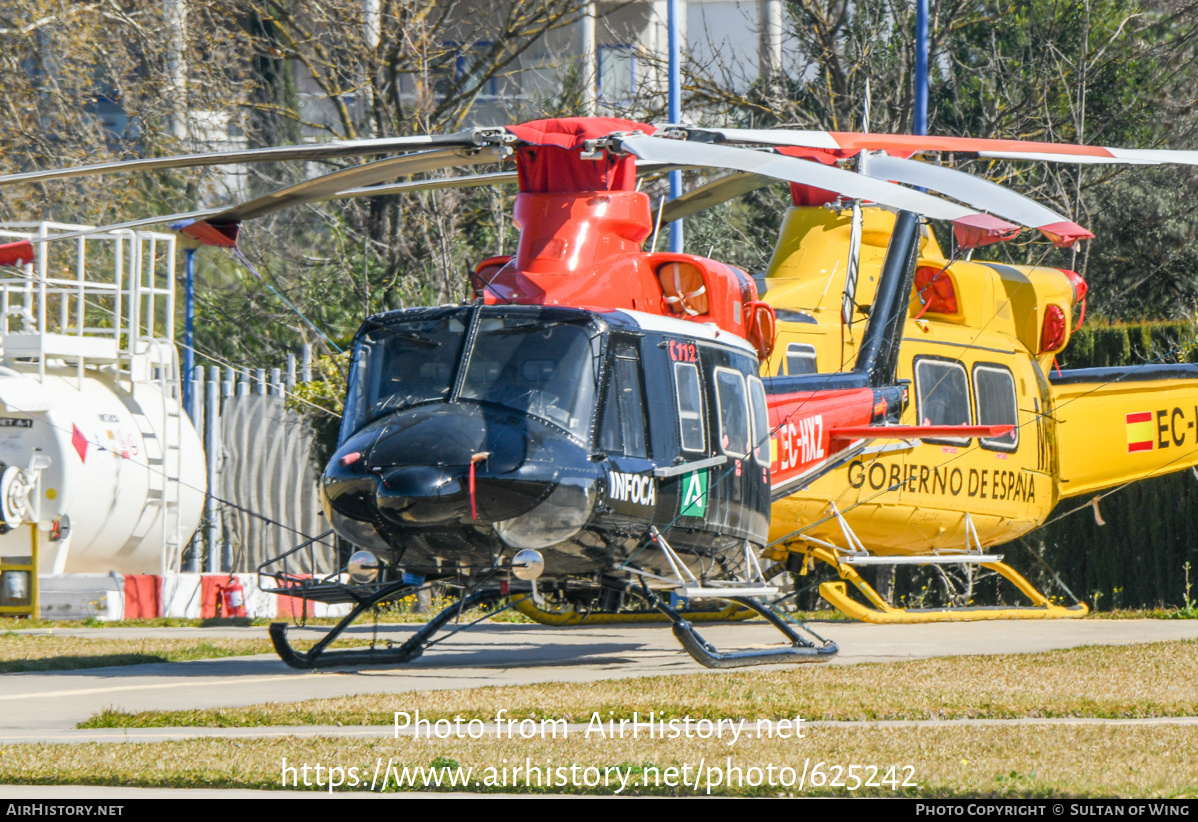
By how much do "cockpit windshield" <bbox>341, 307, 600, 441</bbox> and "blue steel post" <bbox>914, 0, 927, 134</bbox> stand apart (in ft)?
30.0

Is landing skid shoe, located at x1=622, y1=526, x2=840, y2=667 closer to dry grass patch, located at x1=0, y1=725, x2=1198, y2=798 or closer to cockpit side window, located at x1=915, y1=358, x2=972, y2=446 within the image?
dry grass patch, located at x1=0, y1=725, x2=1198, y2=798

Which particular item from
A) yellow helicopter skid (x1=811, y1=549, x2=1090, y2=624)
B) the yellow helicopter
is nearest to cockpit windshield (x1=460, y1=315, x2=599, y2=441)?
the yellow helicopter

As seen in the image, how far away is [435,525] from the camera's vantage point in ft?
33.5

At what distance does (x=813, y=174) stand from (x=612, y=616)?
23.5 feet

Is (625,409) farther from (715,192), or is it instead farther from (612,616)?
(612,616)

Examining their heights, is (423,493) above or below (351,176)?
below

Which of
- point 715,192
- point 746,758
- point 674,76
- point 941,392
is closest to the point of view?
point 746,758

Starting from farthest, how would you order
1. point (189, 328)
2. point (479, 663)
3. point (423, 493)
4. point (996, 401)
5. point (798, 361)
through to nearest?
point (189, 328)
point (996, 401)
point (798, 361)
point (479, 663)
point (423, 493)

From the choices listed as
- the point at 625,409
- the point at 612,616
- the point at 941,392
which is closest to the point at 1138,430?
the point at 941,392

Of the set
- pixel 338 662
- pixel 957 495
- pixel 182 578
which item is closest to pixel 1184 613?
pixel 957 495

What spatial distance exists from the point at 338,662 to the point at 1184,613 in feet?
30.6

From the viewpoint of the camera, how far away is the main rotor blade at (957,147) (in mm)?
11023

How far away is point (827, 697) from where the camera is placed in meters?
9.39

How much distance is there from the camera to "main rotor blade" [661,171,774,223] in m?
14.0
